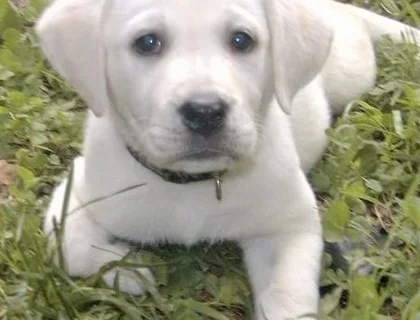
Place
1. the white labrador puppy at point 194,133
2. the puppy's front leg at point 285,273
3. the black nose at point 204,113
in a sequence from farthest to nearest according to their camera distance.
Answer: the puppy's front leg at point 285,273 → the white labrador puppy at point 194,133 → the black nose at point 204,113

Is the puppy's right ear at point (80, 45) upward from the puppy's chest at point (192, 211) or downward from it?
upward

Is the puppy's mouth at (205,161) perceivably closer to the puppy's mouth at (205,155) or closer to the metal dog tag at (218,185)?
the puppy's mouth at (205,155)

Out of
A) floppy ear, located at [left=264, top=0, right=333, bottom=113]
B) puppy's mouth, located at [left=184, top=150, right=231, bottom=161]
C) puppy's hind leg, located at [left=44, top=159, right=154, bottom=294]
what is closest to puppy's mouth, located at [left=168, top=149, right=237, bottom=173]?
puppy's mouth, located at [left=184, top=150, right=231, bottom=161]

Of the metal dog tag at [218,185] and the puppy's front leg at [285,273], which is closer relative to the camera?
the puppy's front leg at [285,273]

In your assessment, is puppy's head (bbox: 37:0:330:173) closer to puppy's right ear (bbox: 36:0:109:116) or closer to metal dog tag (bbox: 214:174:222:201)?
puppy's right ear (bbox: 36:0:109:116)

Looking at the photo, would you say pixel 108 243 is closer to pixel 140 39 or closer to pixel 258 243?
pixel 258 243

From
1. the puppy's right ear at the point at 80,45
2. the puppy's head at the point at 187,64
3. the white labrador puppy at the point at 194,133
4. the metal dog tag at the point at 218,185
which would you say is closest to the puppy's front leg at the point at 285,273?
the white labrador puppy at the point at 194,133

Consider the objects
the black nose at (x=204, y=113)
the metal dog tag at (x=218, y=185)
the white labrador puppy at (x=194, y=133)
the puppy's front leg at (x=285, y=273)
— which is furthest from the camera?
the metal dog tag at (x=218, y=185)

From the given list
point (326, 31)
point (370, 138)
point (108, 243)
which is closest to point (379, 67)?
point (370, 138)
